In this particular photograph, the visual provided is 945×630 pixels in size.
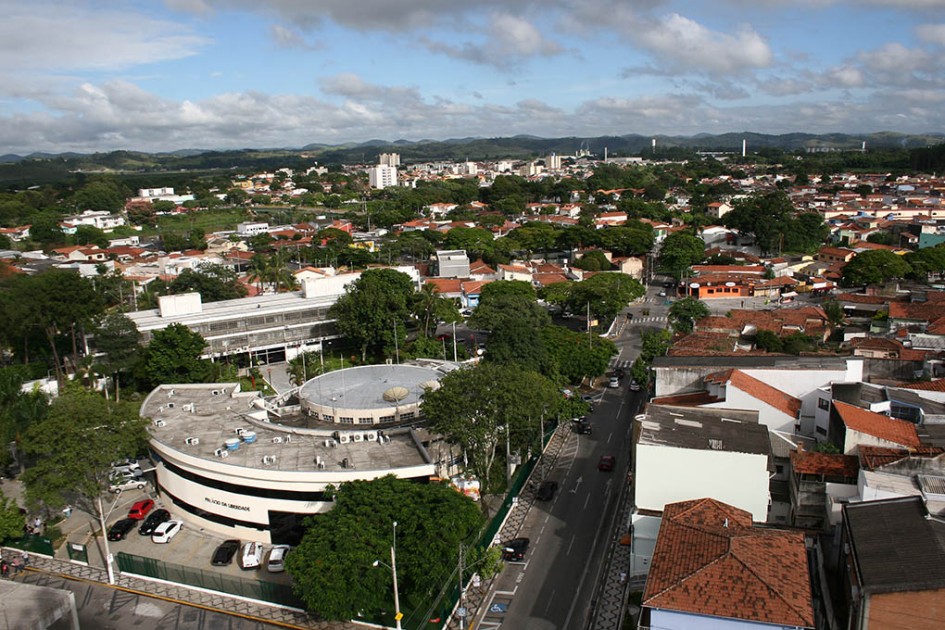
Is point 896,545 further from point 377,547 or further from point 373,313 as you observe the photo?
point 373,313

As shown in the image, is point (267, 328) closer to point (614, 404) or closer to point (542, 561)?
point (614, 404)

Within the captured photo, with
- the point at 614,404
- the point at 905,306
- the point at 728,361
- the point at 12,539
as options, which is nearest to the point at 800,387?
the point at 728,361

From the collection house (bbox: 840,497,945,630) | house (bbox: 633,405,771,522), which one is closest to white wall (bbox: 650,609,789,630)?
house (bbox: 840,497,945,630)

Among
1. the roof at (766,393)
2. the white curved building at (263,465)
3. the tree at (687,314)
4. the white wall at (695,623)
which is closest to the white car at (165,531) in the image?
the white curved building at (263,465)

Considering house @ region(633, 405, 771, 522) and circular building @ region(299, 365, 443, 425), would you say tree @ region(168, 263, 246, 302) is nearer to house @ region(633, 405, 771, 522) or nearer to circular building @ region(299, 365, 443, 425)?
circular building @ region(299, 365, 443, 425)

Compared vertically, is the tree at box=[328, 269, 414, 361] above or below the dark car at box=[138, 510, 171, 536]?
above

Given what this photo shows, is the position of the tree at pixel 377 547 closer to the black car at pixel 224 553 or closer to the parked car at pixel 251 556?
the parked car at pixel 251 556

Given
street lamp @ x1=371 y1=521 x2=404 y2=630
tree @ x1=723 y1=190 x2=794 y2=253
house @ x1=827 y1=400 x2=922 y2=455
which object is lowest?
street lamp @ x1=371 y1=521 x2=404 y2=630

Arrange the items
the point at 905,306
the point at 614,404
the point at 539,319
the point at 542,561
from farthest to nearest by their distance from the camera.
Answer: the point at 905,306 → the point at 539,319 → the point at 614,404 → the point at 542,561
